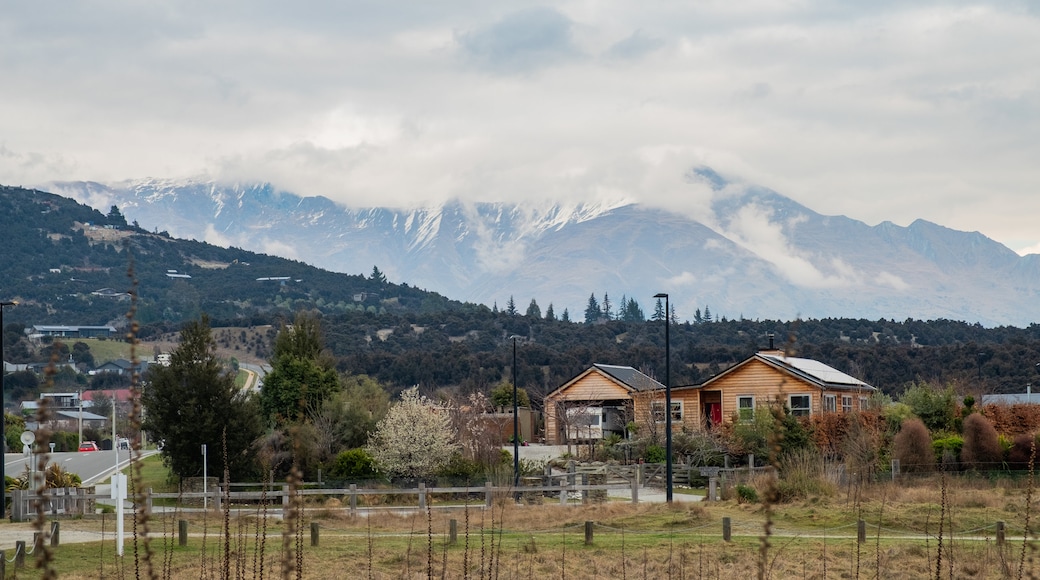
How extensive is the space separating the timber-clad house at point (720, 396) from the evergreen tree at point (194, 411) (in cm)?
2060

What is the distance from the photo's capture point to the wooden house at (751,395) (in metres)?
58.9

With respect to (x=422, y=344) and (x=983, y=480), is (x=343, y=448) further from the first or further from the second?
(x=422, y=344)

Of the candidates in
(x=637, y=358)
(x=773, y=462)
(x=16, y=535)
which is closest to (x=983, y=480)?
(x=16, y=535)

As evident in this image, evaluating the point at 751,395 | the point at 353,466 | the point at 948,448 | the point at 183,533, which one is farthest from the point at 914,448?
the point at 183,533

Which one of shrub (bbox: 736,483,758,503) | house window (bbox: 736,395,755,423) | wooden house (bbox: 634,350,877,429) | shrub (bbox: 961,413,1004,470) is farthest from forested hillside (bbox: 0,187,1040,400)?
shrub (bbox: 736,483,758,503)

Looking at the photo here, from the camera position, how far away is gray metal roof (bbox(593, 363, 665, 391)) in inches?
2675

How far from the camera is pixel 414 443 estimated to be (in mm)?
47500

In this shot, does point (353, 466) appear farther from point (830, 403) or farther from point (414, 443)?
point (830, 403)

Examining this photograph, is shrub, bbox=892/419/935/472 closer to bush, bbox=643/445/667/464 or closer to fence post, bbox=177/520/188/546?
bush, bbox=643/445/667/464

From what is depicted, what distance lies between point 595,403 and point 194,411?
1231 inches

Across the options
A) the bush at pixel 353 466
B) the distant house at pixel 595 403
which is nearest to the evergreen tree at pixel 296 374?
the bush at pixel 353 466

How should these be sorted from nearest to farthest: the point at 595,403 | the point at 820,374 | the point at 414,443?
the point at 414,443
the point at 820,374
the point at 595,403

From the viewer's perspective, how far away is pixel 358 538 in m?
30.0

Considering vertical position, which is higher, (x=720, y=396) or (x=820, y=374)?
(x=820, y=374)
